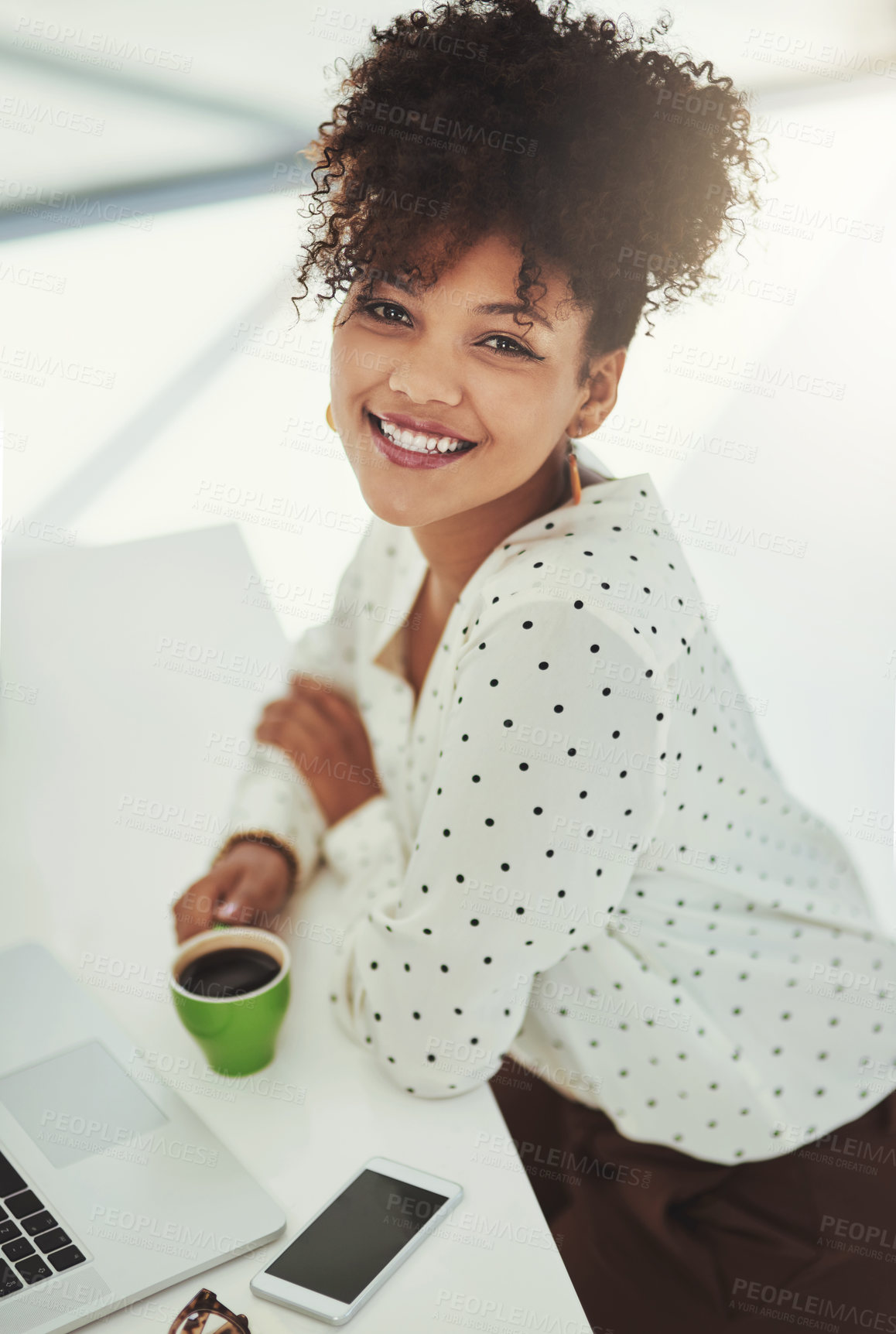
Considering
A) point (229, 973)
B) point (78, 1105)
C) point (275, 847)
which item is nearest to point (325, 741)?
point (275, 847)

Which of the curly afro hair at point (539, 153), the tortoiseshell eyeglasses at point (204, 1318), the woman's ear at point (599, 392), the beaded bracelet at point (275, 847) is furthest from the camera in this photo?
the beaded bracelet at point (275, 847)

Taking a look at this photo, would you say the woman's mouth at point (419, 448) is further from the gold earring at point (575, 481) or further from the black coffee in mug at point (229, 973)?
the black coffee in mug at point (229, 973)

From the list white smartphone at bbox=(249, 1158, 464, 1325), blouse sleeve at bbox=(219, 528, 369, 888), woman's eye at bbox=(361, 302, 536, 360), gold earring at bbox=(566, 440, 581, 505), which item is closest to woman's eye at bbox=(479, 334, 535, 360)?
woman's eye at bbox=(361, 302, 536, 360)

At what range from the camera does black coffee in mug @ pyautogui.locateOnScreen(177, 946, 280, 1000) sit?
808 millimetres

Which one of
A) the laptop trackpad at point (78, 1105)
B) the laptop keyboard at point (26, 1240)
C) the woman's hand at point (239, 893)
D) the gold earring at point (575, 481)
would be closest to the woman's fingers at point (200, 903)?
the woman's hand at point (239, 893)

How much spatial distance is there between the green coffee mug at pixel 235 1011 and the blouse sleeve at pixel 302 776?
18cm

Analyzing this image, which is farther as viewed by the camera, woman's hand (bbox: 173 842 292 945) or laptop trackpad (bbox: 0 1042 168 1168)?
woman's hand (bbox: 173 842 292 945)

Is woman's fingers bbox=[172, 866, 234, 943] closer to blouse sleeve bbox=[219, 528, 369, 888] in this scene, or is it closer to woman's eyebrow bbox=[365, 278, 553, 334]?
blouse sleeve bbox=[219, 528, 369, 888]

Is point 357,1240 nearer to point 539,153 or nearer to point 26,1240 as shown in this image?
point 26,1240

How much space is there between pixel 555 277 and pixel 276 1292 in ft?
2.30

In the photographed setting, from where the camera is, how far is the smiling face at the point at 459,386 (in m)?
0.76

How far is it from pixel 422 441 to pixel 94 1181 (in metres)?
0.58

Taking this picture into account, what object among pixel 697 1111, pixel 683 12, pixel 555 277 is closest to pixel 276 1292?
pixel 697 1111

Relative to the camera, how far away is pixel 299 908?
1.00 meters
